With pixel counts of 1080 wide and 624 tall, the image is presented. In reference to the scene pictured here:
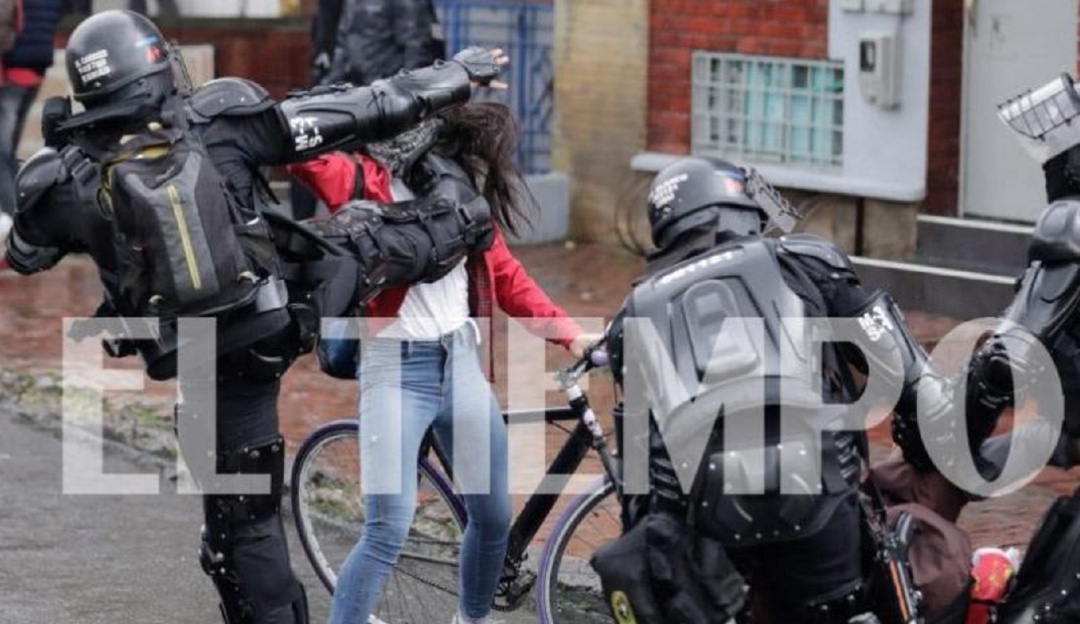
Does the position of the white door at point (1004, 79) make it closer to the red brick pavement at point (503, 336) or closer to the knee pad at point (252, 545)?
the red brick pavement at point (503, 336)

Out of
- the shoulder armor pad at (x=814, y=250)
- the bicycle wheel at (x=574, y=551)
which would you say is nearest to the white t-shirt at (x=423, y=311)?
the bicycle wheel at (x=574, y=551)

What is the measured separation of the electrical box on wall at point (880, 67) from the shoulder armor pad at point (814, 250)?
6.27 metres

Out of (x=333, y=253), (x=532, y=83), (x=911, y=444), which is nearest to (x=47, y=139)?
(x=333, y=253)

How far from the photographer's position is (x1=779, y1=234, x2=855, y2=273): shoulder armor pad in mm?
5121

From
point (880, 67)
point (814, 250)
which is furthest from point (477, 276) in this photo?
point (880, 67)

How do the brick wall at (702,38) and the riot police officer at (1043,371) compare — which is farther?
the brick wall at (702,38)

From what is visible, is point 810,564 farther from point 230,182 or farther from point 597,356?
point 230,182

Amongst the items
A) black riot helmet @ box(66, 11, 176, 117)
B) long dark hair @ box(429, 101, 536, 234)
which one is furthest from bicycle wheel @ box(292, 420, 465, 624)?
black riot helmet @ box(66, 11, 176, 117)

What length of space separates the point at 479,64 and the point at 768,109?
20.0 ft

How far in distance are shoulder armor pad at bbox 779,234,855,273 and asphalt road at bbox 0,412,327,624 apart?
2.74 metres

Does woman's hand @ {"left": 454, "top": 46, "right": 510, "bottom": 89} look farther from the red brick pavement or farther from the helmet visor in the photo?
the helmet visor

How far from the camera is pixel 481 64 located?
6.29 metres

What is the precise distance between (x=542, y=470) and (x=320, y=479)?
2.43 ft

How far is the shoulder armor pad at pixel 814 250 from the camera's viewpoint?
512 centimetres
